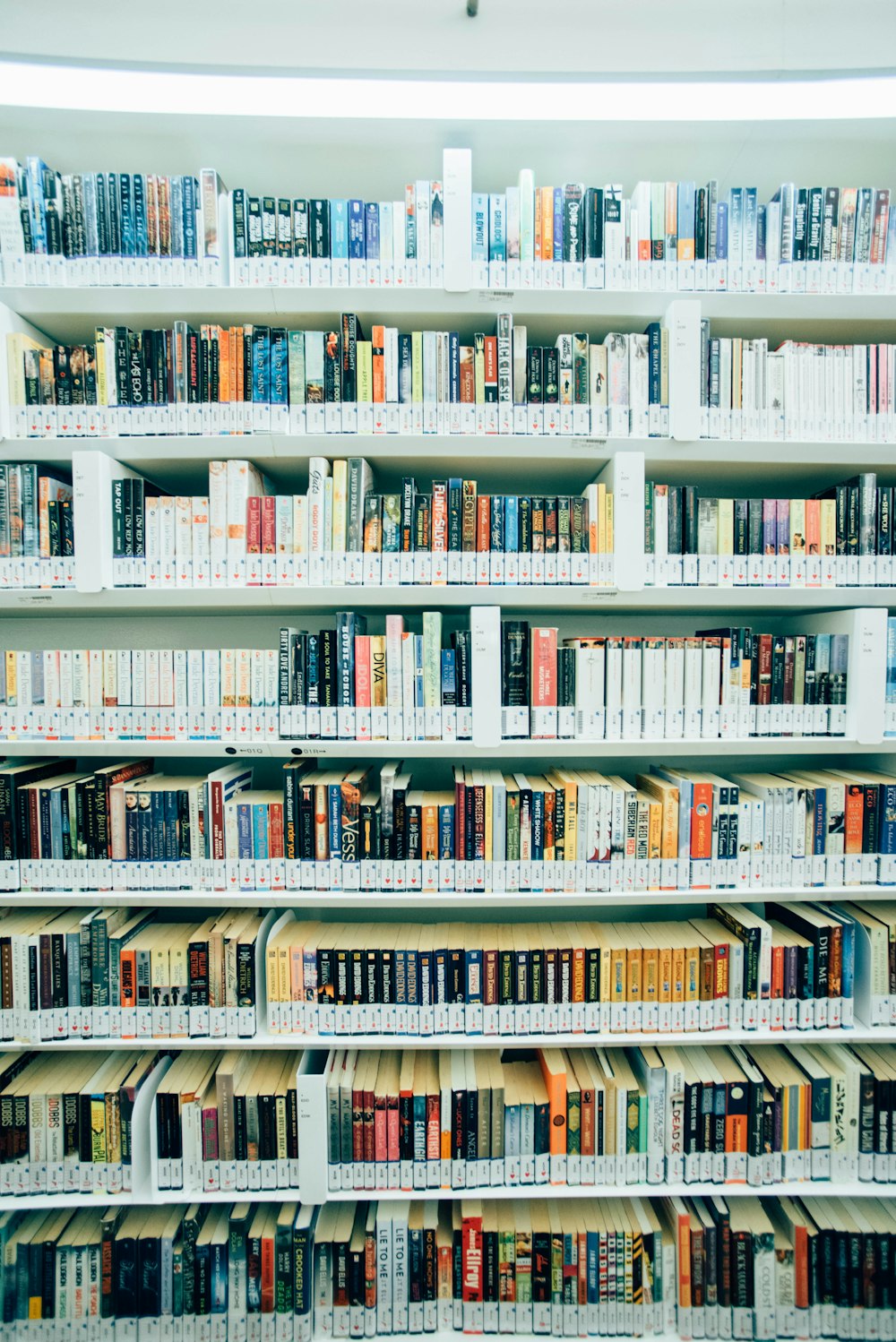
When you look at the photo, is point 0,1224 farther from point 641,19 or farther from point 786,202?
point 641,19

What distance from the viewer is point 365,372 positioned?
1.89 m

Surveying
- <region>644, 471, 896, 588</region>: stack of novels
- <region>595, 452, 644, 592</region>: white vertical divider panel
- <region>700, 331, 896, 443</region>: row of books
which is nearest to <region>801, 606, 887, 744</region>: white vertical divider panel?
<region>644, 471, 896, 588</region>: stack of novels

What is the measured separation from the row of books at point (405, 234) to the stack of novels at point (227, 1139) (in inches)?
99.1

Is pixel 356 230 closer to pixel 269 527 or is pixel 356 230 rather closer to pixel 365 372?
pixel 365 372

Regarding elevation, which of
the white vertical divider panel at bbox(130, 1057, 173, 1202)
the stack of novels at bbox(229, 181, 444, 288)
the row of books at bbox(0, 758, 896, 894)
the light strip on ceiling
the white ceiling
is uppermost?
Answer: the white ceiling

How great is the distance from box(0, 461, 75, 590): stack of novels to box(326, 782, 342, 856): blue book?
103 centimetres

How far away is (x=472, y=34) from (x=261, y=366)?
1206 millimetres

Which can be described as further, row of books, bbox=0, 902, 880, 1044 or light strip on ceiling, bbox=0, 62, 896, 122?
row of books, bbox=0, 902, 880, 1044

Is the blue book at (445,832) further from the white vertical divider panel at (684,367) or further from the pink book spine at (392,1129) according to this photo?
the white vertical divider panel at (684,367)

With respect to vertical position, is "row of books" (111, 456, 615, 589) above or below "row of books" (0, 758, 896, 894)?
above

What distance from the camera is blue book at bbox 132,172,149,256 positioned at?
1858mm

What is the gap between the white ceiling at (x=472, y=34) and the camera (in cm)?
184

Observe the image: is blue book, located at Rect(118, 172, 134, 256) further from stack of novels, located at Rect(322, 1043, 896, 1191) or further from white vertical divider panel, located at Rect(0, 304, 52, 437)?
stack of novels, located at Rect(322, 1043, 896, 1191)

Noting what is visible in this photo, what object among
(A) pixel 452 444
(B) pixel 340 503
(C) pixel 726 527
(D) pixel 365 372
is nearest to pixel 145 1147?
(B) pixel 340 503
